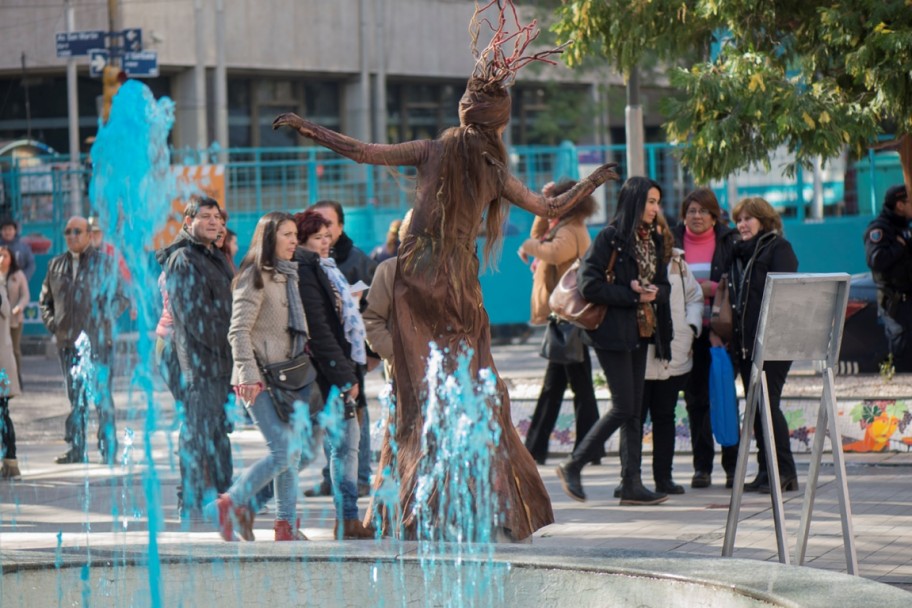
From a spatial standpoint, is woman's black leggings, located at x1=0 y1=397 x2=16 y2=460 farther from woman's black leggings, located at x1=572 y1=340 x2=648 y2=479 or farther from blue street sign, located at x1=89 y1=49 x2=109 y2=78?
blue street sign, located at x1=89 y1=49 x2=109 y2=78

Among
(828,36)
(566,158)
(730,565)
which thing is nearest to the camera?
(730,565)

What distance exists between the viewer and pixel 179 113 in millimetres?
34812

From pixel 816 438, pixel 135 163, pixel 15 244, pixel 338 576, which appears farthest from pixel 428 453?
pixel 15 244

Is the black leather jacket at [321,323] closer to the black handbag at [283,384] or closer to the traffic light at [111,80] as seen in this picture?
the black handbag at [283,384]

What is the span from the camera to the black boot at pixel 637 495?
9.25 m

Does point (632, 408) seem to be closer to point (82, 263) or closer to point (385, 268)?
point (385, 268)

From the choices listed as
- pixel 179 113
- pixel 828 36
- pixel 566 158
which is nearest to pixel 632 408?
pixel 828 36

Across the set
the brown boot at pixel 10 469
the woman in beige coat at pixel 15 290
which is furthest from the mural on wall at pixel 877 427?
the woman in beige coat at pixel 15 290

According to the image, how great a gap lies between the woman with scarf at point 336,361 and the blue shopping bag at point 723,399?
241cm

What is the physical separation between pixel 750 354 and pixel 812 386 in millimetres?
4496

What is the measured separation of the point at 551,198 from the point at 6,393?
582 centimetres

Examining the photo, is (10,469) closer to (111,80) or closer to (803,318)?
(803,318)

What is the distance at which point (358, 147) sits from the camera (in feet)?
Answer: 21.9

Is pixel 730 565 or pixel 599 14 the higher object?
pixel 599 14
